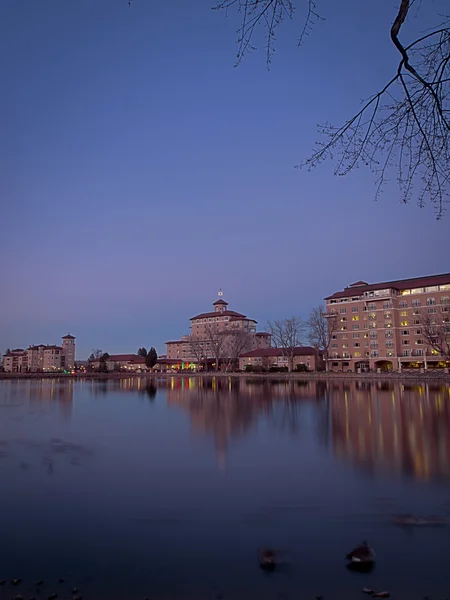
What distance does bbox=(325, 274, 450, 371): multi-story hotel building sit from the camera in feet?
202

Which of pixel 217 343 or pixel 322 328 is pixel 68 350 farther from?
pixel 322 328

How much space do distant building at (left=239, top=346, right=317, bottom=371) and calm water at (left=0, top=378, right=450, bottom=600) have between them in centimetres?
6679

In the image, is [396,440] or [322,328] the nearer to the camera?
[396,440]

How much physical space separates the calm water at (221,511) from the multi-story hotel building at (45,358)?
5188 inches

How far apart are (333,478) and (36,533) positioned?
5.28 m

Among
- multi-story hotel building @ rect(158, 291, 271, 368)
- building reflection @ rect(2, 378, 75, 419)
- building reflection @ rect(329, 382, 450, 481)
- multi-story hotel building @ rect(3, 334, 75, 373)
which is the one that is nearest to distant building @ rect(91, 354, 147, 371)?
multi-story hotel building @ rect(158, 291, 271, 368)

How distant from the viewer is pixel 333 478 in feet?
26.8

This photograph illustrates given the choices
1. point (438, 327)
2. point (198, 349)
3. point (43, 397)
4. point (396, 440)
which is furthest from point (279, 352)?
point (396, 440)

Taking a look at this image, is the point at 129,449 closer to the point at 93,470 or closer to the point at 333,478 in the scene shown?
the point at 93,470

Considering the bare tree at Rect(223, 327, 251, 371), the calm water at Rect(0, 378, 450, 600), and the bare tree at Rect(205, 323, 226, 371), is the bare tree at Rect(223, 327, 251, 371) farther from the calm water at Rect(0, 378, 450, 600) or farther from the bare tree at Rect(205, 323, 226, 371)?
the calm water at Rect(0, 378, 450, 600)

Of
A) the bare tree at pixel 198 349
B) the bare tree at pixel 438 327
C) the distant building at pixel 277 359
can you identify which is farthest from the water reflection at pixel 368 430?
the bare tree at pixel 198 349

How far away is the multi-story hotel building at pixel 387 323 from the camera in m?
61.4

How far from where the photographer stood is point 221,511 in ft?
21.3

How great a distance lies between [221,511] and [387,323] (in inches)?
2535
